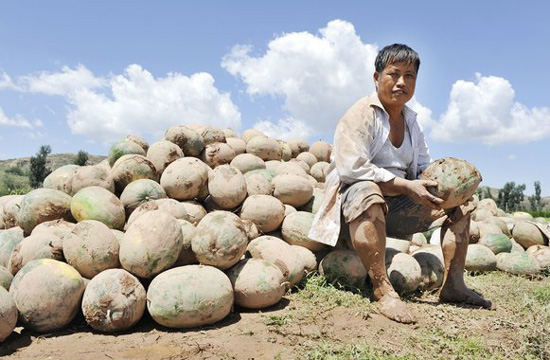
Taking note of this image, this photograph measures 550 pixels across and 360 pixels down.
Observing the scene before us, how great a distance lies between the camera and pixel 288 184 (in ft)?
18.6

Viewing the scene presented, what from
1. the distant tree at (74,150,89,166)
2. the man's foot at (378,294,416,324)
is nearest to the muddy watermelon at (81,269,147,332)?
the man's foot at (378,294,416,324)

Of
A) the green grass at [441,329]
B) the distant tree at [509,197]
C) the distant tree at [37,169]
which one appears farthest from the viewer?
the distant tree at [509,197]

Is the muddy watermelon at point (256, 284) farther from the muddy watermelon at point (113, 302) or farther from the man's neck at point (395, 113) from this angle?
the man's neck at point (395, 113)

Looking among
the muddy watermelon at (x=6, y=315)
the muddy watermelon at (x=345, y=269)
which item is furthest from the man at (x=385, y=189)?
the muddy watermelon at (x=6, y=315)

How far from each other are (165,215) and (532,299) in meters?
3.77

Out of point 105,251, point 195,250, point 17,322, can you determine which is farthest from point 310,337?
point 17,322

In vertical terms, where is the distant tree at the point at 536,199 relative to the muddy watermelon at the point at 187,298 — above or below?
above

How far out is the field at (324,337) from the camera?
3.23 metres

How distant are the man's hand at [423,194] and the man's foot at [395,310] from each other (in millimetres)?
914

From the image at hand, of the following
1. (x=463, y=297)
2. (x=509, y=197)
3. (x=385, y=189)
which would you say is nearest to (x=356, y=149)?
(x=385, y=189)

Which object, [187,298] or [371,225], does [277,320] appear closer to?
[187,298]

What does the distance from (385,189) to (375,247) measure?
60cm

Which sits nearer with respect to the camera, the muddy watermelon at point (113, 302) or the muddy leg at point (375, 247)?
the muddy watermelon at point (113, 302)

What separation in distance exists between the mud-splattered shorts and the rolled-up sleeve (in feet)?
0.34
